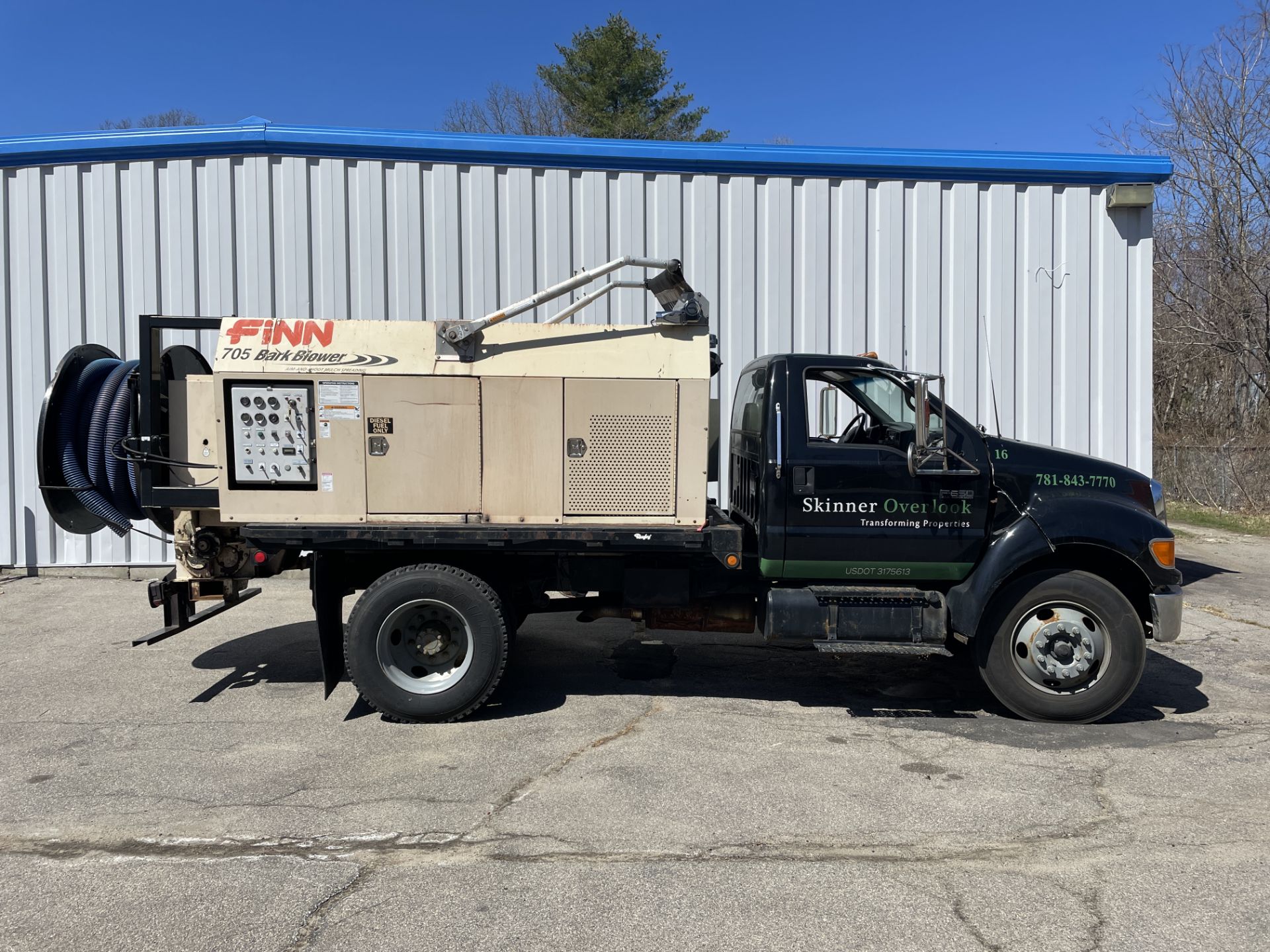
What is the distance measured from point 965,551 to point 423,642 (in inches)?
141

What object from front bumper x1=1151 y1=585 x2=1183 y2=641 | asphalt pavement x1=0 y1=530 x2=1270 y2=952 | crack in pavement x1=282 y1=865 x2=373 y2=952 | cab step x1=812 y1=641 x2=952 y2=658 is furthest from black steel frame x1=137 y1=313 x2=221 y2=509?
front bumper x1=1151 y1=585 x2=1183 y2=641

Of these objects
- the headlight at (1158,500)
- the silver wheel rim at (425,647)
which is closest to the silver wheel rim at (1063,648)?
the headlight at (1158,500)

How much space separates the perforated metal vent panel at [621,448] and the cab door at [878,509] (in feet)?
2.67

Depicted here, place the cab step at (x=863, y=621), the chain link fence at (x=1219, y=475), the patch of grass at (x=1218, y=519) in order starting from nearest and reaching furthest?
1. the cab step at (x=863, y=621)
2. the patch of grass at (x=1218, y=519)
3. the chain link fence at (x=1219, y=475)

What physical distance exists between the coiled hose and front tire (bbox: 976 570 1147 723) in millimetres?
5931

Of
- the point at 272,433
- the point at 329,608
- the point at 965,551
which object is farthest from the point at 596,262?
the point at 965,551

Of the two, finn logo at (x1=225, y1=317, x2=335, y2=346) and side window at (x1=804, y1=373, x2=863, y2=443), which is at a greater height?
finn logo at (x1=225, y1=317, x2=335, y2=346)

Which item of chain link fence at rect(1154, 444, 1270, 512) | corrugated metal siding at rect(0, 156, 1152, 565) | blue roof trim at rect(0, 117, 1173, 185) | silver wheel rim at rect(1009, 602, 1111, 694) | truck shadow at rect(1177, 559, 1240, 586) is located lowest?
truck shadow at rect(1177, 559, 1240, 586)

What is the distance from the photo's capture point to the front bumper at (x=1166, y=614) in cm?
567

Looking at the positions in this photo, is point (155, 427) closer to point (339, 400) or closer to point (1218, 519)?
point (339, 400)

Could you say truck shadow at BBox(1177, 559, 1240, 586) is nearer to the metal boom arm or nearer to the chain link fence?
the chain link fence

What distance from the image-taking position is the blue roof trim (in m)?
10.2

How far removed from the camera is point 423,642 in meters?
5.81

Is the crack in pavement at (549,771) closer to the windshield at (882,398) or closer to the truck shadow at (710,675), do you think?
the truck shadow at (710,675)
